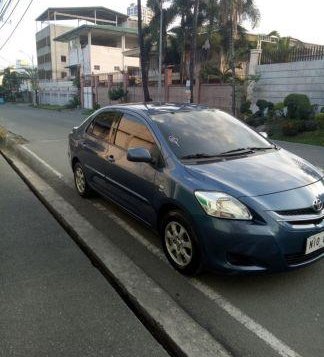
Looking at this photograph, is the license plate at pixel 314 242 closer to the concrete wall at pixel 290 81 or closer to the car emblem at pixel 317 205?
the car emblem at pixel 317 205

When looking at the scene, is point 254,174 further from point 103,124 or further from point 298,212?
point 103,124

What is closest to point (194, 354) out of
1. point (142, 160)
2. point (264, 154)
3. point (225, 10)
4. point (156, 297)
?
point (156, 297)

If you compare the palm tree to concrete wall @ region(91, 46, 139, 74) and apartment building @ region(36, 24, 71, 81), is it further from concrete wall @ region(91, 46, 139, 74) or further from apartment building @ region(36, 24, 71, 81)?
apartment building @ region(36, 24, 71, 81)

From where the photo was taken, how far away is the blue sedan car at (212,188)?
3.12 m

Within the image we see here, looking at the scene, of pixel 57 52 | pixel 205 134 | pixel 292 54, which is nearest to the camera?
pixel 205 134

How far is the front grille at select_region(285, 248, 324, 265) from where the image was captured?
10.4ft

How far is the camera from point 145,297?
128 inches

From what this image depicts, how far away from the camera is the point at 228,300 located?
325 cm

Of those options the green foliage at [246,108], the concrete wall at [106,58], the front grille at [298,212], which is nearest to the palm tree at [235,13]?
the green foliage at [246,108]

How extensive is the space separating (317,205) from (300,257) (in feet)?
1.53

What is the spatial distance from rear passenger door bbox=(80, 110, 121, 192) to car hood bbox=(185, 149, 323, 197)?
174 centimetres

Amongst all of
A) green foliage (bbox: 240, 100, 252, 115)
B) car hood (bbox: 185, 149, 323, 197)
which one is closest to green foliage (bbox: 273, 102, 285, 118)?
green foliage (bbox: 240, 100, 252, 115)

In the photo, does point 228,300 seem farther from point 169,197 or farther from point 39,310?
point 39,310

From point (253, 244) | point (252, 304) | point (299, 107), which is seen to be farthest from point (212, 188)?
point (299, 107)
